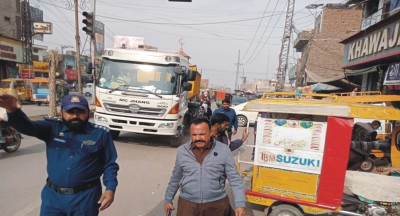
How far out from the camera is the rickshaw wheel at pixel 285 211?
3410 millimetres

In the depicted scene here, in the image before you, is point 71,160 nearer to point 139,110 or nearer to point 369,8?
point 139,110

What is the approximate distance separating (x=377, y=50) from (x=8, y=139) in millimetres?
11702

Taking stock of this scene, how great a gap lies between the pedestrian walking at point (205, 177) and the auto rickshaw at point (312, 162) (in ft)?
4.13

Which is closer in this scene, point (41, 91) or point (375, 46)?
point (375, 46)

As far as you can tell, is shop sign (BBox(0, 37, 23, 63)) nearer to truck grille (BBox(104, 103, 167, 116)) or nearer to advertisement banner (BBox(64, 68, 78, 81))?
truck grille (BBox(104, 103, 167, 116))

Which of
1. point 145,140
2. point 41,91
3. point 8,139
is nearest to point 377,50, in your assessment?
point 145,140

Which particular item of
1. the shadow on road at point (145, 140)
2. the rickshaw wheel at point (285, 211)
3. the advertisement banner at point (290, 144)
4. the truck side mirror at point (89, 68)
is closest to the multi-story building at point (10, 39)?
the truck side mirror at point (89, 68)

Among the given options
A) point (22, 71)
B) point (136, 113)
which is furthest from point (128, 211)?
point (22, 71)

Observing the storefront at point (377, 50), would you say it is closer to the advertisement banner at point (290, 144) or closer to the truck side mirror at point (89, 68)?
the advertisement banner at point (290, 144)

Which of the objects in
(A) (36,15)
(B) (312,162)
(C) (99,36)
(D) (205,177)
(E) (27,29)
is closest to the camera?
(D) (205,177)

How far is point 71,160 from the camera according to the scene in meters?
2.16

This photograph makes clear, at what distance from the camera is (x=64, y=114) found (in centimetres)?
221

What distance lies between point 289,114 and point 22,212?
372 cm

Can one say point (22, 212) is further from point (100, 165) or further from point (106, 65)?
point (106, 65)
